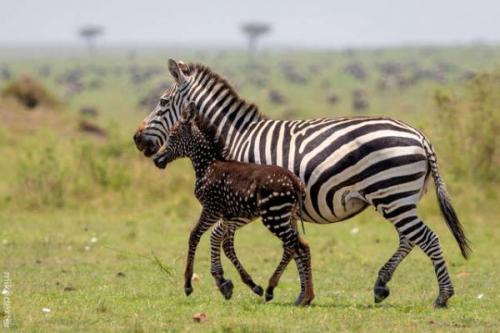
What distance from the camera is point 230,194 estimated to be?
9.80m

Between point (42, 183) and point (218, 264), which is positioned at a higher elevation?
point (42, 183)

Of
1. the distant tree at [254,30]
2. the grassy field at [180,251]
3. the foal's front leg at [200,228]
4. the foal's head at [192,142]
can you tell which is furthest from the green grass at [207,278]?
the distant tree at [254,30]

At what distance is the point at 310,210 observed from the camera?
9938 millimetres

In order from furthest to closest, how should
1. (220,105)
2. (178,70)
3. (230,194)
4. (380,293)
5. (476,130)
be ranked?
(476,130) → (178,70) → (220,105) → (380,293) → (230,194)

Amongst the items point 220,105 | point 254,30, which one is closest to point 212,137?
point 220,105

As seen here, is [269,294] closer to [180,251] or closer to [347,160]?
[347,160]

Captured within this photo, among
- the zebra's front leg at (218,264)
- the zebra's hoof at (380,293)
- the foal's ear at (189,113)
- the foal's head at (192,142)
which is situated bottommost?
the zebra's hoof at (380,293)

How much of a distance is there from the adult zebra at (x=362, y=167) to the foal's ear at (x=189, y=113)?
40 cm

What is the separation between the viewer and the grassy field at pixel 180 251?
891 cm

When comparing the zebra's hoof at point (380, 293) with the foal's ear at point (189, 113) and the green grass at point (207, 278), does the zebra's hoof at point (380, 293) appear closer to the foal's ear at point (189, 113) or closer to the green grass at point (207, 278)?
the green grass at point (207, 278)

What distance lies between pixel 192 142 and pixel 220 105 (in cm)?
69

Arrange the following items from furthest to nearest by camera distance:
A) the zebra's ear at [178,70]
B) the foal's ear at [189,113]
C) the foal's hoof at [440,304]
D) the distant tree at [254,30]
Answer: the distant tree at [254,30], the zebra's ear at [178,70], the foal's ear at [189,113], the foal's hoof at [440,304]

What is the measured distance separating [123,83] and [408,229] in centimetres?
6933

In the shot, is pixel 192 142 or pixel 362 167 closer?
pixel 362 167
